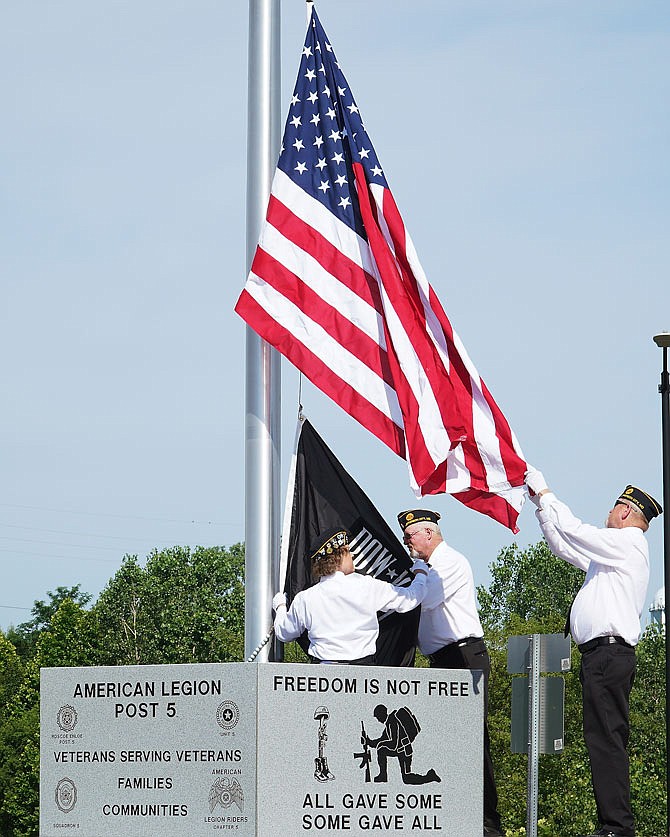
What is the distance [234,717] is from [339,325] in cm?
290

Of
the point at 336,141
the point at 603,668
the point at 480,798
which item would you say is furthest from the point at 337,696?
the point at 336,141

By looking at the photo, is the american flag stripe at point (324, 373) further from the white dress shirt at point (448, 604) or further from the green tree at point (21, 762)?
the green tree at point (21, 762)

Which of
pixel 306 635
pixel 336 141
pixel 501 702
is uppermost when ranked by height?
pixel 336 141

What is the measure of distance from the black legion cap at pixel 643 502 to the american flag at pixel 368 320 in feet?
2.52

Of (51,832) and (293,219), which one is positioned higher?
(293,219)

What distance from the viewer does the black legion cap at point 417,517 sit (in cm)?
1034

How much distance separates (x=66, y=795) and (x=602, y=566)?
386cm

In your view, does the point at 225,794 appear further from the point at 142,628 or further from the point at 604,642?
the point at 142,628

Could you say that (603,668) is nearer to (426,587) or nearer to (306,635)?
(426,587)

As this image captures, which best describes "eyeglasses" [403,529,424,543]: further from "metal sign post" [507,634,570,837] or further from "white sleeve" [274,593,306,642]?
"metal sign post" [507,634,570,837]

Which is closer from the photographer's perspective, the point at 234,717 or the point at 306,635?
the point at 234,717

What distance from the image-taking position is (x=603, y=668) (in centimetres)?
932

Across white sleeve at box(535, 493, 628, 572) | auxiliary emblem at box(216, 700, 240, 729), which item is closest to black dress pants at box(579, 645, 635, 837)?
white sleeve at box(535, 493, 628, 572)

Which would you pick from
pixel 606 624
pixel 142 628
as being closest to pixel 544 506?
pixel 606 624
